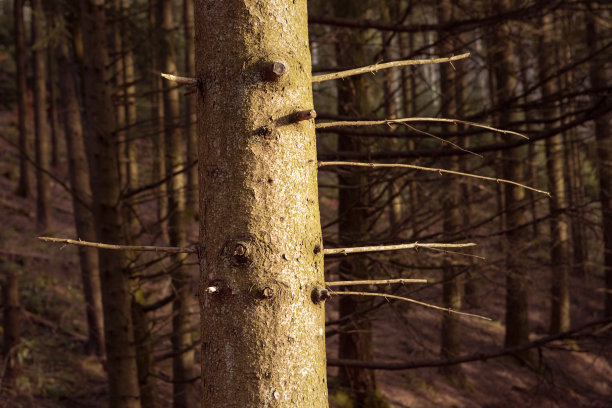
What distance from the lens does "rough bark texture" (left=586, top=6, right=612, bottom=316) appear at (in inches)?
186

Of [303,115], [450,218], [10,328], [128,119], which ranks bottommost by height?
[10,328]

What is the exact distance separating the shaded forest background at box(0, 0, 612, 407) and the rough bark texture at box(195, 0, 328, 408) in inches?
7.7

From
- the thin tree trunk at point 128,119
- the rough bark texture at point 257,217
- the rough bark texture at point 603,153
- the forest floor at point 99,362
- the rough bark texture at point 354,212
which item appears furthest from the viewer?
the forest floor at point 99,362

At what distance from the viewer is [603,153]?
11711 mm

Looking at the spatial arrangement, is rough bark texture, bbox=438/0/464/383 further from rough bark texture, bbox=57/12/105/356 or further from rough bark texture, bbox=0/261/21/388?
rough bark texture, bbox=57/12/105/356

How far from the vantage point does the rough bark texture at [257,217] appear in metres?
1.77

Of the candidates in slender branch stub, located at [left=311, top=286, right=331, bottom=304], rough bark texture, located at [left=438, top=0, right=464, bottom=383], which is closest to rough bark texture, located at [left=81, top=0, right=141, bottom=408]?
rough bark texture, located at [left=438, top=0, right=464, bottom=383]

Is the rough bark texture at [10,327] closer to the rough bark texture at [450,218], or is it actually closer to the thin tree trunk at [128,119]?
the thin tree trunk at [128,119]

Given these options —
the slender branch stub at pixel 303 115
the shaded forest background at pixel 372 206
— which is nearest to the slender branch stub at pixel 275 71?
the slender branch stub at pixel 303 115

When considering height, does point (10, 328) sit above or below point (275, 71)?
below

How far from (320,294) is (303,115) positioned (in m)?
0.58

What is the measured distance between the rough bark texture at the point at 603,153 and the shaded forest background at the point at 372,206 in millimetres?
83

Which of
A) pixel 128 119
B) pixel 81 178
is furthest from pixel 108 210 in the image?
pixel 81 178

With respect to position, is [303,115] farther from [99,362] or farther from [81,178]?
[99,362]
